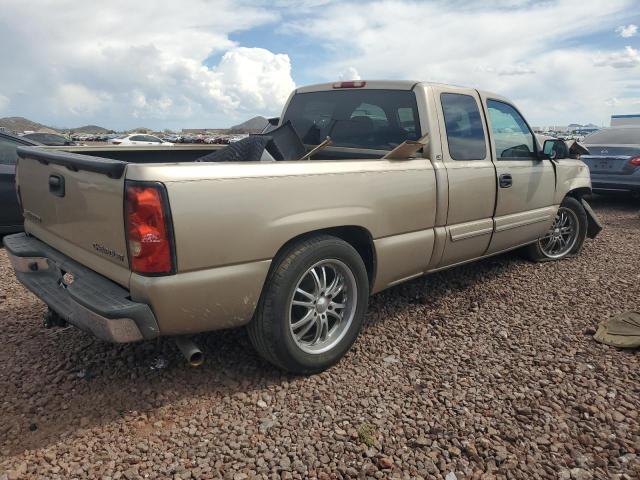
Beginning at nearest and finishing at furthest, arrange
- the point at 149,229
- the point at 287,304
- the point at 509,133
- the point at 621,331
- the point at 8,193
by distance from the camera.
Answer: the point at 149,229
the point at 287,304
the point at 621,331
the point at 509,133
the point at 8,193

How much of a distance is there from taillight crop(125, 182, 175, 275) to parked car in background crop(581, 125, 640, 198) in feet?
29.4

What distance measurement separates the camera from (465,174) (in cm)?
382

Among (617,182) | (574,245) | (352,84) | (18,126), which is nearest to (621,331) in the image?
(574,245)

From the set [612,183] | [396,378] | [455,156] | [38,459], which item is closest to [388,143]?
[455,156]

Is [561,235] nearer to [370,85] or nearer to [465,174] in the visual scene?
[465,174]

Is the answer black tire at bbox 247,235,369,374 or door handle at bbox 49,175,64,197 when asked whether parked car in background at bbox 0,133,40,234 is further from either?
black tire at bbox 247,235,369,374

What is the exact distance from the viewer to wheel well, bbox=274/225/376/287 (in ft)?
10.1

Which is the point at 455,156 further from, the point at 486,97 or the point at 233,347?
the point at 233,347

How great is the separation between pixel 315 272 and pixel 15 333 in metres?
2.31

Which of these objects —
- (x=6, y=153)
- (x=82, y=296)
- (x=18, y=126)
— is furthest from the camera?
(x=18, y=126)

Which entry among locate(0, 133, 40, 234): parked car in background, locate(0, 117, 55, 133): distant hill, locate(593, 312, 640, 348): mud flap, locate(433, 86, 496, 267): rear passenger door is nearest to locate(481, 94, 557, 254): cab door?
locate(433, 86, 496, 267): rear passenger door

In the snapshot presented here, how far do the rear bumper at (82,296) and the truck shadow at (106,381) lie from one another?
529 mm

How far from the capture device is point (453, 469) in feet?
7.45

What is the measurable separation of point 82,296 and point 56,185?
0.78m
